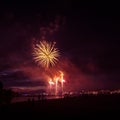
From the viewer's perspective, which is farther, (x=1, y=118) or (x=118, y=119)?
(x=1, y=118)

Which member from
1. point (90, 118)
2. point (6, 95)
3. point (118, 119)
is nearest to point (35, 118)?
point (90, 118)

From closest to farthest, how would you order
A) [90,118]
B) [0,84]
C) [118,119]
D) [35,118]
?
[118,119] < [90,118] < [35,118] < [0,84]

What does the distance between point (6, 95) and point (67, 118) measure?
2025cm

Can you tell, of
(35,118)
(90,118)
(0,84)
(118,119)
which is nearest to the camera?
(118,119)

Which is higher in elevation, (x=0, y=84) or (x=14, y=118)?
(x=0, y=84)

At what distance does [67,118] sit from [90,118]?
3467 millimetres

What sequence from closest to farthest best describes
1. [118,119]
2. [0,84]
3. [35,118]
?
[118,119]
[35,118]
[0,84]

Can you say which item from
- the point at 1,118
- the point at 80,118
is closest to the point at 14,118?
the point at 1,118

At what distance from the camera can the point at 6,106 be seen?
60500 millimetres

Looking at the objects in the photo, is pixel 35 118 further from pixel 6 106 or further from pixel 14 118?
pixel 6 106

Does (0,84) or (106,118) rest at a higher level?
(0,84)

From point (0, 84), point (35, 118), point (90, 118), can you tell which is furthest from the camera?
point (0, 84)

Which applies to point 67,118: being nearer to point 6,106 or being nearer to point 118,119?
point 118,119

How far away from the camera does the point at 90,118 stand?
41281mm
